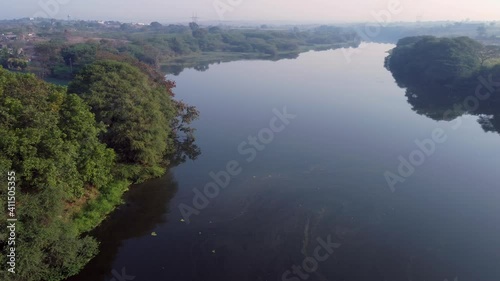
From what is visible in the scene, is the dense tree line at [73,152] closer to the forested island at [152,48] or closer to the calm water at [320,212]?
the calm water at [320,212]

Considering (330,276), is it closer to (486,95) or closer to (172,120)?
(172,120)

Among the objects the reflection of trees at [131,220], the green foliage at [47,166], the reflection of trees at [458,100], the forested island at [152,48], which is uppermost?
the forested island at [152,48]

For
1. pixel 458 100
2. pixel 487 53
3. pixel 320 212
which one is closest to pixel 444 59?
pixel 458 100

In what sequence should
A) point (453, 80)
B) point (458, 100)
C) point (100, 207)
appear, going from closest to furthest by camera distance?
point (100, 207) < point (458, 100) < point (453, 80)

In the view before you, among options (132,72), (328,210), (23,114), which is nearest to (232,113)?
(132,72)

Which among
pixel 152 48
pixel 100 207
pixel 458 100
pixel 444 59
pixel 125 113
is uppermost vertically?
pixel 444 59

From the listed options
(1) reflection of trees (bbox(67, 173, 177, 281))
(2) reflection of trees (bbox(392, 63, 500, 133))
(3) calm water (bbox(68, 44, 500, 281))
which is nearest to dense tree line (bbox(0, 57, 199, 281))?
(1) reflection of trees (bbox(67, 173, 177, 281))

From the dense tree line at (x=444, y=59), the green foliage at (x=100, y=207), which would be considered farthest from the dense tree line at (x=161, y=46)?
the dense tree line at (x=444, y=59)

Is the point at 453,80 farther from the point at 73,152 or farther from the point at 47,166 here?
the point at 47,166
